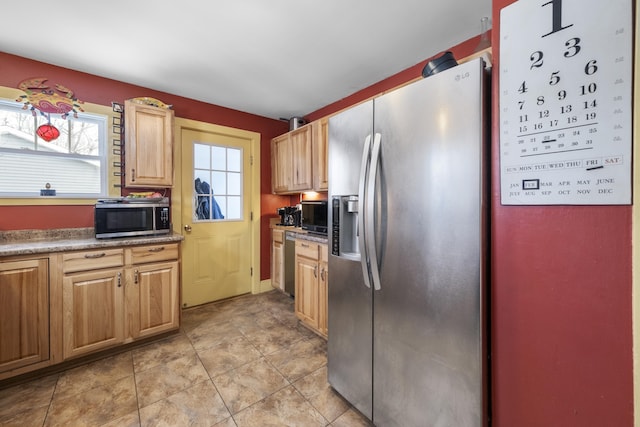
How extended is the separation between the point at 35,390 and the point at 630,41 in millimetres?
3413

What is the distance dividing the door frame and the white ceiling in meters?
0.50

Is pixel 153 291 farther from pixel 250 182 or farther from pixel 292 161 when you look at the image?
pixel 292 161

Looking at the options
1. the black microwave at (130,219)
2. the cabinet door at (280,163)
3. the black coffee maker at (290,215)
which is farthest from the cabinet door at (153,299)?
the cabinet door at (280,163)

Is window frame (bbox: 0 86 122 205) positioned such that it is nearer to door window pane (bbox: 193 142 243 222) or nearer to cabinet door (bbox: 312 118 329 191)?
door window pane (bbox: 193 142 243 222)

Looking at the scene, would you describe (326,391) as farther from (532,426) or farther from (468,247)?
(468,247)

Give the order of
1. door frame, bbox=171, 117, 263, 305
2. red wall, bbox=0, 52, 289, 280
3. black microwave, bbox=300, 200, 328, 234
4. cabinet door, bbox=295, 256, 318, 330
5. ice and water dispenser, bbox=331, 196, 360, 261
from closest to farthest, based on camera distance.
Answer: ice and water dispenser, bbox=331, 196, 360, 261 → red wall, bbox=0, 52, 289, 280 → cabinet door, bbox=295, 256, 318, 330 → black microwave, bbox=300, 200, 328, 234 → door frame, bbox=171, 117, 263, 305

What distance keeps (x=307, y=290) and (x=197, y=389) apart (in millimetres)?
1119

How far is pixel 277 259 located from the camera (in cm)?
351

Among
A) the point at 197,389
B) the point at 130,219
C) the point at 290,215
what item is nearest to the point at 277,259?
the point at 290,215

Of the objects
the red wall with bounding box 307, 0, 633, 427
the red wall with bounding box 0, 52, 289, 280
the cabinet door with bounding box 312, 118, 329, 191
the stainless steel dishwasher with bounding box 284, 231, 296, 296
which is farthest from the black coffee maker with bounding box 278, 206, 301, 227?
the red wall with bounding box 307, 0, 633, 427

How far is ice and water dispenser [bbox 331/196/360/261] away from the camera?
1.56 meters

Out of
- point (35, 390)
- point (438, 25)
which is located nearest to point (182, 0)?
point (438, 25)

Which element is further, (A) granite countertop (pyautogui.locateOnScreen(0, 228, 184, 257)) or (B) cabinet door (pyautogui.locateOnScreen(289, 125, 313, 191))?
(B) cabinet door (pyautogui.locateOnScreen(289, 125, 313, 191))

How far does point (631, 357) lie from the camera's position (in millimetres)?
759
